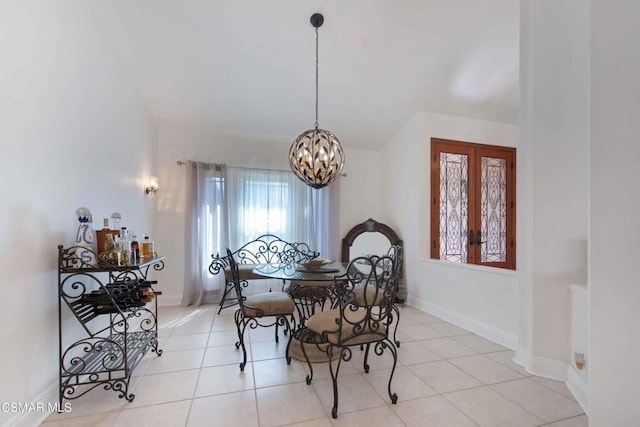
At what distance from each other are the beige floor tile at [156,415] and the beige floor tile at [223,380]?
16cm

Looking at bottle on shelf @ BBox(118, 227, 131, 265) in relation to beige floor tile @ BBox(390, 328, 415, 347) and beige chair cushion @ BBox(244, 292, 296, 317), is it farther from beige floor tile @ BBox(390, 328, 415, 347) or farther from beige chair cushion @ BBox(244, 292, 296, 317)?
beige floor tile @ BBox(390, 328, 415, 347)

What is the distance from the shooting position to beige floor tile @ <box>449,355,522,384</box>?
206cm

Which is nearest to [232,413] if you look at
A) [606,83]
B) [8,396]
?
[8,396]

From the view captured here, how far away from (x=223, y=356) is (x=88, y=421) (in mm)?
968

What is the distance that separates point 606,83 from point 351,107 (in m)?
3.00

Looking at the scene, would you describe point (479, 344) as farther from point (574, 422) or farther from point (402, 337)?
point (574, 422)

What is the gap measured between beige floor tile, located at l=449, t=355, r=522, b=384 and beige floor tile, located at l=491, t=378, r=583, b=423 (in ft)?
0.22

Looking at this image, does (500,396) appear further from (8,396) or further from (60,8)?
(60,8)

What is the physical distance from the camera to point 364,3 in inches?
101

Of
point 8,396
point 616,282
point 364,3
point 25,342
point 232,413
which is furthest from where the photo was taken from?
point 364,3

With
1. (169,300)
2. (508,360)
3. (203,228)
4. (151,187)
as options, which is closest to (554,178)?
(508,360)

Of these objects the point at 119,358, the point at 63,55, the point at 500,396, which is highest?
the point at 63,55

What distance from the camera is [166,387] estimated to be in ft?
6.40

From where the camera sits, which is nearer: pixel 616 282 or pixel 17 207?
pixel 616 282
